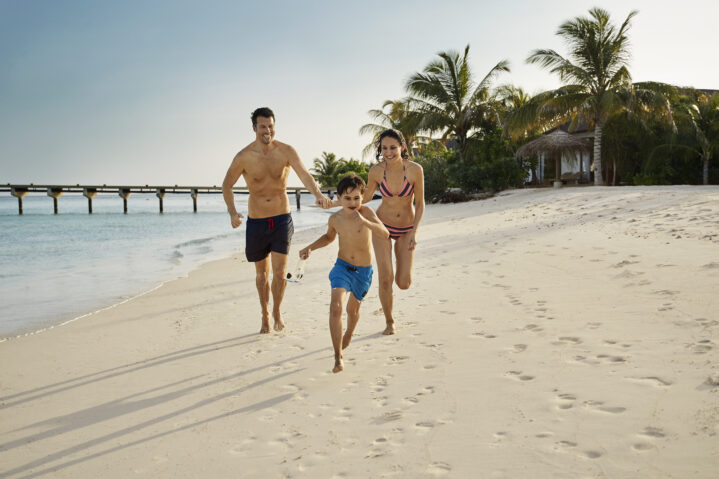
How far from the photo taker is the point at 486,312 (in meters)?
5.12

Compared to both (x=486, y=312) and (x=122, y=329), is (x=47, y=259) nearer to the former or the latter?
(x=122, y=329)

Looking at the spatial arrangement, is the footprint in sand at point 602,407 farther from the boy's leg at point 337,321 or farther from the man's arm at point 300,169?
the man's arm at point 300,169

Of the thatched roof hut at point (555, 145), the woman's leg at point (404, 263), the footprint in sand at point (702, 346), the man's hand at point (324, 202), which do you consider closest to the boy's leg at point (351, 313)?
the man's hand at point (324, 202)

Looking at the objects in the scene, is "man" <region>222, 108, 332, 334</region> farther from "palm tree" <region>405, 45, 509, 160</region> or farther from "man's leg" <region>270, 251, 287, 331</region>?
"palm tree" <region>405, 45, 509, 160</region>

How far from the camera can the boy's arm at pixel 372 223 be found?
→ 372 centimetres

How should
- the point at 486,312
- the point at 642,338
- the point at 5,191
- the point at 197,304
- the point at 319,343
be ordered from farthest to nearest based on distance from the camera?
the point at 5,191 < the point at 197,304 < the point at 486,312 < the point at 319,343 < the point at 642,338

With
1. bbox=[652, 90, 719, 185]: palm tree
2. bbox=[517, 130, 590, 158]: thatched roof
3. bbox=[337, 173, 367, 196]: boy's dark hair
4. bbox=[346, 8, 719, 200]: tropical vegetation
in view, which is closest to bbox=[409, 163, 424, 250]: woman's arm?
bbox=[337, 173, 367, 196]: boy's dark hair

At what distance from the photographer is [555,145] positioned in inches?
923

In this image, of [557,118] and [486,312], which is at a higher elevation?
[557,118]

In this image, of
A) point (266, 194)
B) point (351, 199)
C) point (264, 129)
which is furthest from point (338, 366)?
point (264, 129)

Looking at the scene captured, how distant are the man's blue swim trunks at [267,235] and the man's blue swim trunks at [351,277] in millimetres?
1284

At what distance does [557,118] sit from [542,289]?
59.9 feet

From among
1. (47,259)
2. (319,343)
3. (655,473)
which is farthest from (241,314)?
(47,259)

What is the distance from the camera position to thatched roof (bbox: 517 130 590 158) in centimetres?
2356
